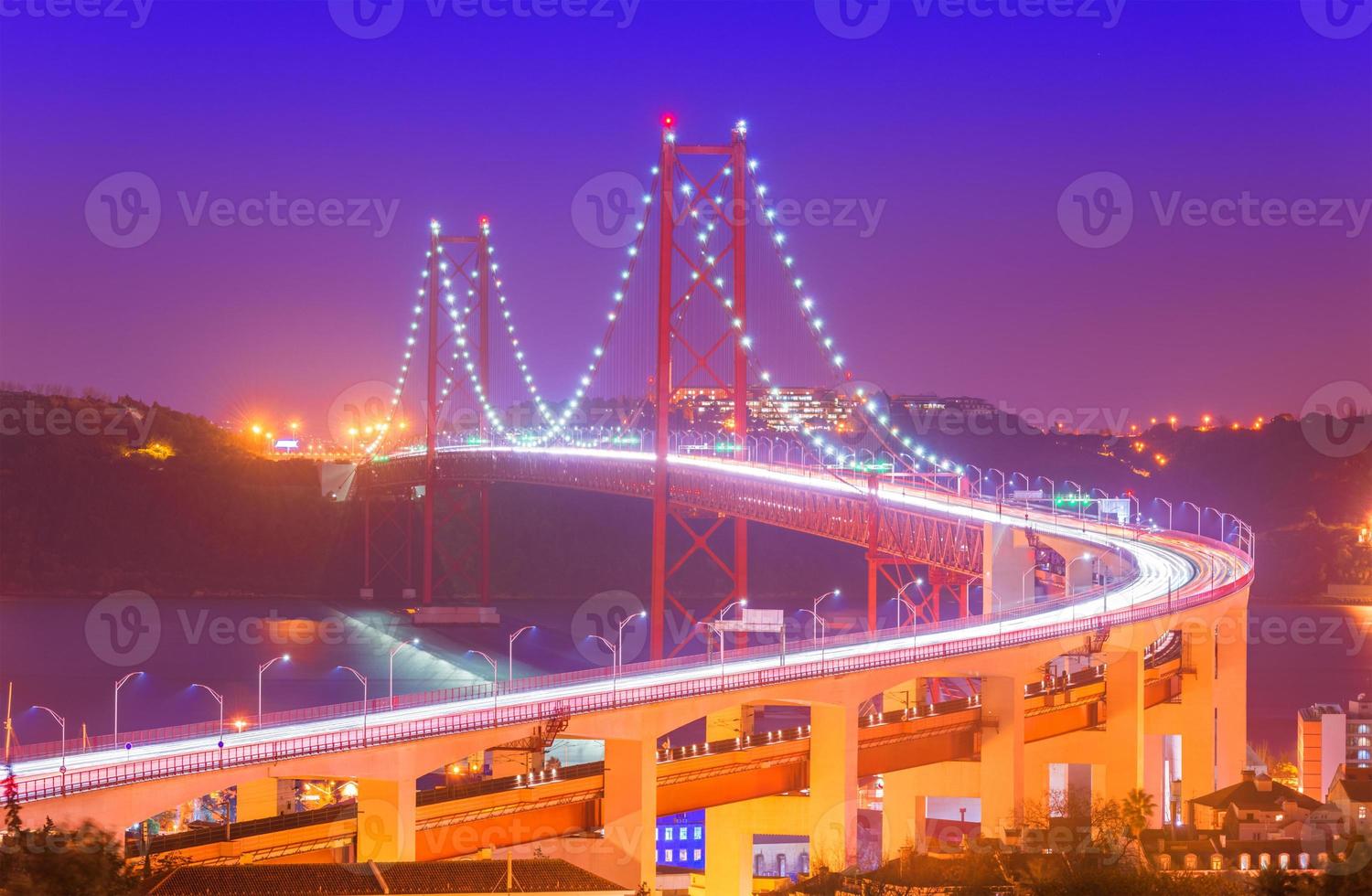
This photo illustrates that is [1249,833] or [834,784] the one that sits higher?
[834,784]

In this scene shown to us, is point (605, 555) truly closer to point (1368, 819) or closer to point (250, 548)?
point (250, 548)

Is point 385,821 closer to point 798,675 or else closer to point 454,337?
point 798,675

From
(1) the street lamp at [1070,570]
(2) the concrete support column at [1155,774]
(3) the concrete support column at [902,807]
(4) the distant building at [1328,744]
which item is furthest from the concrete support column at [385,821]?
(4) the distant building at [1328,744]

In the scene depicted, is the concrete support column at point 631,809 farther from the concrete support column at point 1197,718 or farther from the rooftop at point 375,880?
the concrete support column at point 1197,718

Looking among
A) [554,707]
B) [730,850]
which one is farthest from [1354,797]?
[554,707]

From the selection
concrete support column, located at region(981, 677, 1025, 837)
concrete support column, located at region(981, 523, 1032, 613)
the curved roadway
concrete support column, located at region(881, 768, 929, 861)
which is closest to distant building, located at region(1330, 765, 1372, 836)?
the curved roadway
